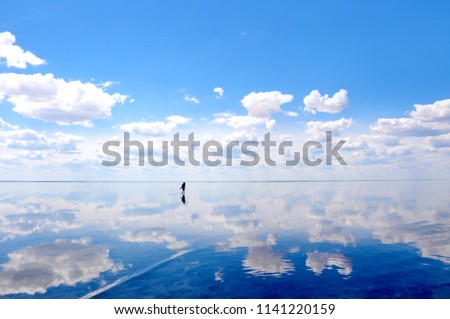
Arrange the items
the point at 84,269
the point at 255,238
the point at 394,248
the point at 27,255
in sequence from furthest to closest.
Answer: the point at 255,238 < the point at 394,248 < the point at 27,255 < the point at 84,269

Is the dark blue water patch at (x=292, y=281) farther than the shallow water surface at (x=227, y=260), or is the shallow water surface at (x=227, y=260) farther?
the shallow water surface at (x=227, y=260)

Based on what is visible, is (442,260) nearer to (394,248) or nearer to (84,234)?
(394,248)

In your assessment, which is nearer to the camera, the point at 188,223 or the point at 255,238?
the point at 255,238

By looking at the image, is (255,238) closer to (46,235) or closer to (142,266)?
(142,266)

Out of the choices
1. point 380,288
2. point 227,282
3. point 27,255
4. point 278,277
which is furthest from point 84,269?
point 380,288

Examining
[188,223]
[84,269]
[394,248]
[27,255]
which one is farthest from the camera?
[188,223]

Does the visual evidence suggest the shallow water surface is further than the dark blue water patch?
Yes

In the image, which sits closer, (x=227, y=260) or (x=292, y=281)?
(x=292, y=281)
